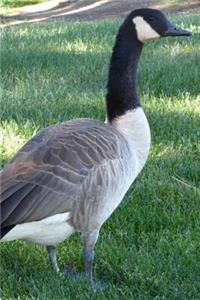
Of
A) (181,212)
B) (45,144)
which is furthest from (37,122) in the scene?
(45,144)

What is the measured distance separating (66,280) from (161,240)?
0.65 meters

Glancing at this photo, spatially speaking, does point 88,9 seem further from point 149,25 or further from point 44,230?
point 44,230

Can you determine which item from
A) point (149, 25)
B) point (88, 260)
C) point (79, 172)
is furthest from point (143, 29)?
point (88, 260)

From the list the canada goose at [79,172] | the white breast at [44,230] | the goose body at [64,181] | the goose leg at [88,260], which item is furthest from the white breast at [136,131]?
the white breast at [44,230]

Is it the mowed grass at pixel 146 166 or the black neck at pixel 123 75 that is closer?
the mowed grass at pixel 146 166

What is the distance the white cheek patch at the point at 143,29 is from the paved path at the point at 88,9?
14.5m

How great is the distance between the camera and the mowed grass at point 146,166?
3.53m

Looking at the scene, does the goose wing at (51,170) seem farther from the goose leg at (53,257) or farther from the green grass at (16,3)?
the green grass at (16,3)

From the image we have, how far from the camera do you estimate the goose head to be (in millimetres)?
3904

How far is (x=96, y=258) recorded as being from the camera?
12.6ft

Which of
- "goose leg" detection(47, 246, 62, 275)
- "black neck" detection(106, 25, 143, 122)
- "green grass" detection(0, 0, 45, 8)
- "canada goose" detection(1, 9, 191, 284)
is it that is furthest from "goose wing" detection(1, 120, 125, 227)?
"green grass" detection(0, 0, 45, 8)

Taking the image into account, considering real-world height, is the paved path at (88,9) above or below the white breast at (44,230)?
below

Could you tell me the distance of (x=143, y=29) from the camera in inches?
154

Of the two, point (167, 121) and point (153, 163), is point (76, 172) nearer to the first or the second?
point (153, 163)
